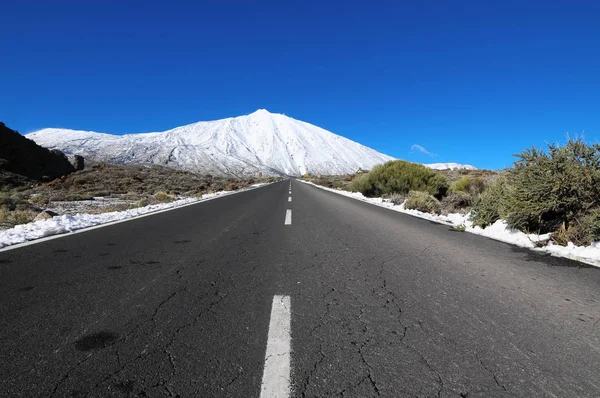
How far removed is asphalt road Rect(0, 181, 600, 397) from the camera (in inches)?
77.7

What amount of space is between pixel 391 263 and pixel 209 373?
11.0ft

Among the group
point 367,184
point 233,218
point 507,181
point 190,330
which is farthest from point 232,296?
point 367,184

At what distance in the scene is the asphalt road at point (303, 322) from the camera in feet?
6.48

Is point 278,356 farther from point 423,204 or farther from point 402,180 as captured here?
point 402,180

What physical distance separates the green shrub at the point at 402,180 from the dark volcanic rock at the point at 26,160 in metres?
29.8

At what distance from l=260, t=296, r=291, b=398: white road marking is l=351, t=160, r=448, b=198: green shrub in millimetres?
15673

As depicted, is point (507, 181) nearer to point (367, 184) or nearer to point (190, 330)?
point (190, 330)

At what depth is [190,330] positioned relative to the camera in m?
2.59

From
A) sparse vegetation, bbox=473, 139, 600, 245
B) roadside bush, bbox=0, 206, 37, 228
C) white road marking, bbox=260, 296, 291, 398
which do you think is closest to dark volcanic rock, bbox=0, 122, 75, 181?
roadside bush, bbox=0, 206, 37, 228

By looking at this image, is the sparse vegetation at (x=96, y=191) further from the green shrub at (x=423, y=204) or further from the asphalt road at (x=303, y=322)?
the green shrub at (x=423, y=204)

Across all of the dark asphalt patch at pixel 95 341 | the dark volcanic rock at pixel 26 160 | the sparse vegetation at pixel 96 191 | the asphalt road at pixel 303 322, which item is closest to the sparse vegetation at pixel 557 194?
the asphalt road at pixel 303 322

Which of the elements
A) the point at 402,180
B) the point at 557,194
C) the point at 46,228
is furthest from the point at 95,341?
the point at 402,180

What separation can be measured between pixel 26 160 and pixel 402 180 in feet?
118

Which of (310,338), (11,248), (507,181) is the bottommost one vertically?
(11,248)
